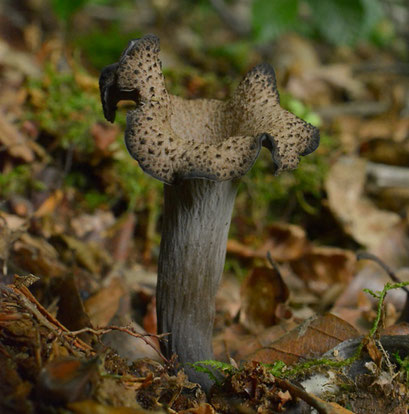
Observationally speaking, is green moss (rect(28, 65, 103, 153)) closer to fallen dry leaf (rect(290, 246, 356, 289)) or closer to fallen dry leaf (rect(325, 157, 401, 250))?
fallen dry leaf (rect(290, 246, 356, 289))

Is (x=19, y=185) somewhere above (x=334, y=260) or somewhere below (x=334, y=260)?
above

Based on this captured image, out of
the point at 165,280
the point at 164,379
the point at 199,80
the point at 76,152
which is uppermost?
the point at 199,80

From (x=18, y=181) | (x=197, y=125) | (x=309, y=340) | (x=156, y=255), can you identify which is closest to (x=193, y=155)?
(x=197, y=125)

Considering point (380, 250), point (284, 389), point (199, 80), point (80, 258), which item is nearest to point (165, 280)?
point (284, 389)

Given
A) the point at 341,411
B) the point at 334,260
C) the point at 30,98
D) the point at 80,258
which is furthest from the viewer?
the point at 30,98

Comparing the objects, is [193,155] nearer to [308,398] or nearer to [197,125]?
[197,125]

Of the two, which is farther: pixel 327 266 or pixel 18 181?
pixel 327 266

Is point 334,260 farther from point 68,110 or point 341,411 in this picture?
point 68,110
